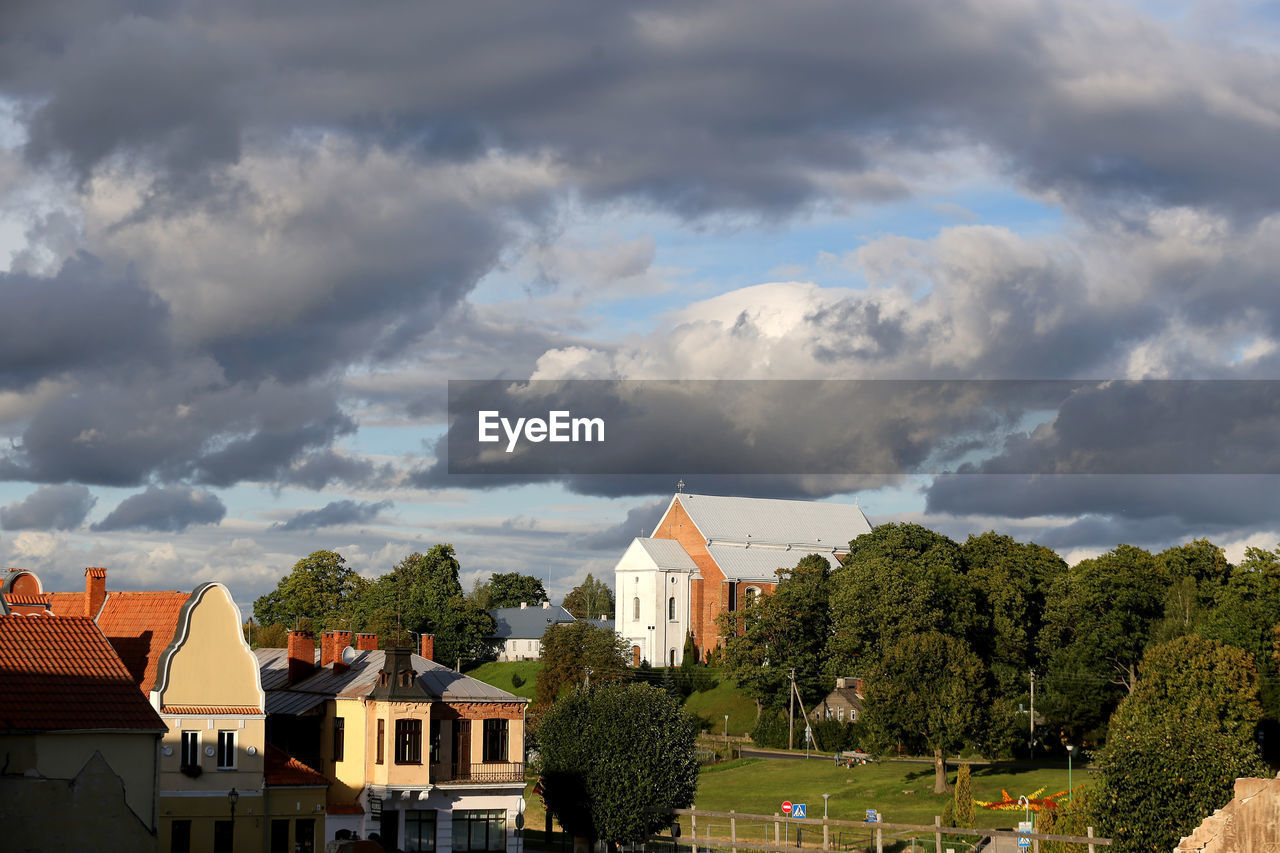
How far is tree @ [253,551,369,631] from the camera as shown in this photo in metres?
137

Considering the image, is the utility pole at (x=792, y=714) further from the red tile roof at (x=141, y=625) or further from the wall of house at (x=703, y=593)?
the red tile roof at (x=141, y=625)

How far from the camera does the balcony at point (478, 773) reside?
5309 cm

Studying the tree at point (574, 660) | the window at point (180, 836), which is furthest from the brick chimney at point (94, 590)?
the tree at point (574, 660)

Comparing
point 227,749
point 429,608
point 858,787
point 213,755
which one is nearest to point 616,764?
point 227,749

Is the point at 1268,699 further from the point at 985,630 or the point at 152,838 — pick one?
the point at 152,838

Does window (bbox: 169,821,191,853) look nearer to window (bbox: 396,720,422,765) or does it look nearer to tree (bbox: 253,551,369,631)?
window (bbox: 396,720,422,765)

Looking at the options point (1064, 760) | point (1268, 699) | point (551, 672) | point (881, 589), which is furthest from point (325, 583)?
point (1268, 699)

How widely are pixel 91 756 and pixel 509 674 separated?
96.9 meters

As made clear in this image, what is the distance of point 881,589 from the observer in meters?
103

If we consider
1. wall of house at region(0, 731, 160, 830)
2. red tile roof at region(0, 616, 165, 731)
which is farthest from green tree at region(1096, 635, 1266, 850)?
red tile roof at region(0, 616, 165, 731)

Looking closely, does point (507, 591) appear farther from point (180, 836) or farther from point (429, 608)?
point (180, 836)

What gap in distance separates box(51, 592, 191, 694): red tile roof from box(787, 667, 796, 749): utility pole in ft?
209

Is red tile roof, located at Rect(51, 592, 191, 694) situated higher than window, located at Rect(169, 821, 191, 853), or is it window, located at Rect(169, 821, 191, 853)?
red tile roof, located at Rect(51, 592, 191, 694)

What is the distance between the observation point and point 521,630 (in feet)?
517
